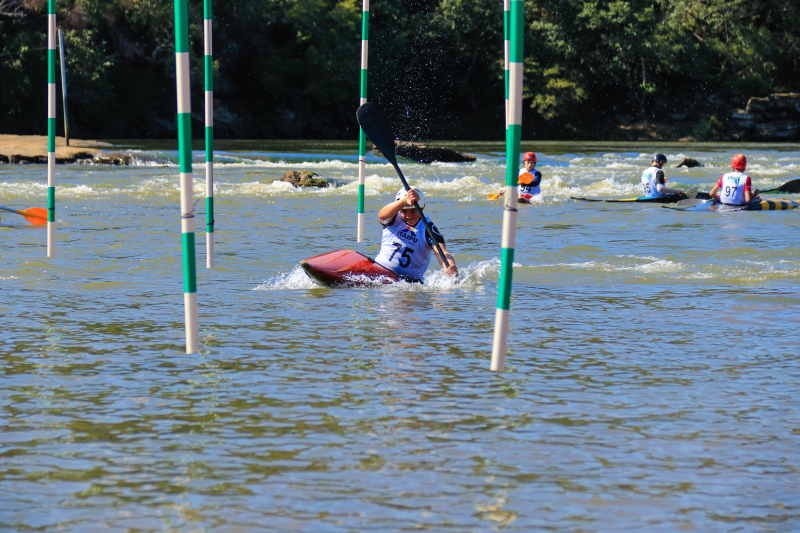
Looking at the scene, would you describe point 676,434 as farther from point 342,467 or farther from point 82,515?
point 82,515

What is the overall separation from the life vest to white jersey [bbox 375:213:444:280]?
8627 millimetres

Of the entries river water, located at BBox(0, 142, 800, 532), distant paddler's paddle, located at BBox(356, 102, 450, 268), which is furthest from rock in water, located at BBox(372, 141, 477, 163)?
distant paddler's paddle, located at BBox(356, 102, 450, 268)

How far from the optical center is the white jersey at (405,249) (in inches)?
323

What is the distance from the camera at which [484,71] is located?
52312mm

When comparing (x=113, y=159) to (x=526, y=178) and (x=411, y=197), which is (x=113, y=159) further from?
(x=411, y=197)

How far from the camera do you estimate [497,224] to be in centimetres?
1420

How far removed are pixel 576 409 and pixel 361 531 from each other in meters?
1.69

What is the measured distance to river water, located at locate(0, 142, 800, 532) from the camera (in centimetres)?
334

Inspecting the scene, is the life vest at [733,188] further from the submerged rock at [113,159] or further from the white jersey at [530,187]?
the submerged rock at [113,159]

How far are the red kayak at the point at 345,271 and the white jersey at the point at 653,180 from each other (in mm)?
9465

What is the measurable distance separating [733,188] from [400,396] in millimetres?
12118

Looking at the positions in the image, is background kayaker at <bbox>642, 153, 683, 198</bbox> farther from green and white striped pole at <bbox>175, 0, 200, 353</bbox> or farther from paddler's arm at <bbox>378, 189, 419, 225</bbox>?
green and white striped pole at <bbox>175, 0, 200, 353</bbox>

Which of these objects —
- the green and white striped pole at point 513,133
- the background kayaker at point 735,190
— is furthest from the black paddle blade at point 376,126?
the background kayaker at point 735,190

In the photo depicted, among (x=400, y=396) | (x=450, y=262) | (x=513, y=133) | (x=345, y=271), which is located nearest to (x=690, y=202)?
(x=450, y=262)
